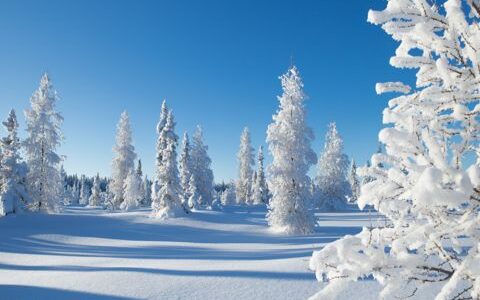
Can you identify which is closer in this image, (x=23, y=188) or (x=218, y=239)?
(x=218, y=239)

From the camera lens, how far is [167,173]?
36.4m

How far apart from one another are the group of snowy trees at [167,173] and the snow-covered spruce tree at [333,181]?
621 inches

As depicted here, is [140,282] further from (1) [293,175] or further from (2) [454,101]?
(1) [293,175]

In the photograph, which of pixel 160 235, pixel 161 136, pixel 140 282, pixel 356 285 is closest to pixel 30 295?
pixel 140 282

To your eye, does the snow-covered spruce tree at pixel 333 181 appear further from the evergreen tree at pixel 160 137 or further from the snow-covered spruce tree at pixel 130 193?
the snow-covered spruce tree at pixel 130 193

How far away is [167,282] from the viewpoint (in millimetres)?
9734

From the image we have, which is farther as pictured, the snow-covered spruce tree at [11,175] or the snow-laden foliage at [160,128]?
the snow-laden foliage at [160,128]

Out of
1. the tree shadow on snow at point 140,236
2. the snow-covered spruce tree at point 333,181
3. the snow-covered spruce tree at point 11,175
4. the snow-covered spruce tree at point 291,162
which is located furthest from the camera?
the snow-covered spruce tree at point 333,181

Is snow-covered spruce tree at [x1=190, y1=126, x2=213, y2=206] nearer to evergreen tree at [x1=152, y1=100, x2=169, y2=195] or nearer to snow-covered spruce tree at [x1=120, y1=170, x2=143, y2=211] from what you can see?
snow-covered spruce tree at [x1=120, y1=170, x2=143, y2=211]

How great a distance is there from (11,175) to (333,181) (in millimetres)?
34476

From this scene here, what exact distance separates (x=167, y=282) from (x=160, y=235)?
16849mm

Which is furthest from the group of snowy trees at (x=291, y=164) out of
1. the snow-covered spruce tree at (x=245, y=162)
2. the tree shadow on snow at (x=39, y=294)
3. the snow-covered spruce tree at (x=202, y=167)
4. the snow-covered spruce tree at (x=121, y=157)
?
the snow-covered spruce tree at (x=245, y=162)

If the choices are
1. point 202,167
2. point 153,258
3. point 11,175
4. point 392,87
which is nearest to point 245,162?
point 202,167

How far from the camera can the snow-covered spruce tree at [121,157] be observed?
168 ft
